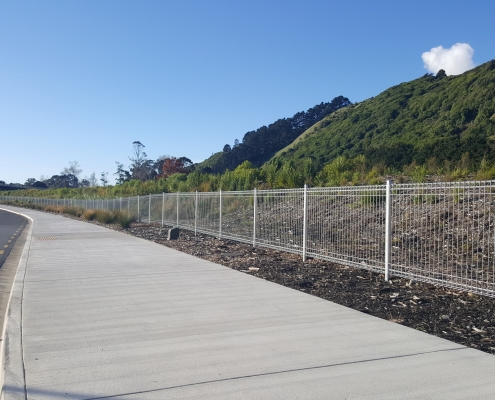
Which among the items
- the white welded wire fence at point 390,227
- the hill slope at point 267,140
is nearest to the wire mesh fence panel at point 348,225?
the white welded wire fence at point 390,227

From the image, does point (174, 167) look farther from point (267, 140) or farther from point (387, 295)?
point (387, 295)

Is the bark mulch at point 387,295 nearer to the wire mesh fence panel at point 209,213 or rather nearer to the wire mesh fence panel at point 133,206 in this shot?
the wire mesh fence panel at point 209,213

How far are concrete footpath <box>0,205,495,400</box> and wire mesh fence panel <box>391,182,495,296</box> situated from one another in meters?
2.11

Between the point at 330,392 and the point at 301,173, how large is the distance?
19021 millimetres

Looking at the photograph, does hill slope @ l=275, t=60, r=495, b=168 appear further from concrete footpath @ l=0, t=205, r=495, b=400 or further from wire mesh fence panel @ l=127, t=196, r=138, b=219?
concrete footpath @ l=0, t=205, r=495, b=400

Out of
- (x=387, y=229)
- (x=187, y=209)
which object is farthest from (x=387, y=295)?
(x=187, y=209)

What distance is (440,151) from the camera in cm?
2564

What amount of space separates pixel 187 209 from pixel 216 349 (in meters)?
16.3

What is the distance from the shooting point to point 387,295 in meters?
8.66

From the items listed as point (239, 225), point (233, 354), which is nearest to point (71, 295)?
point (233, 354)

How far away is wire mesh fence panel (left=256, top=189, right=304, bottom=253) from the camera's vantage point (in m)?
12.9

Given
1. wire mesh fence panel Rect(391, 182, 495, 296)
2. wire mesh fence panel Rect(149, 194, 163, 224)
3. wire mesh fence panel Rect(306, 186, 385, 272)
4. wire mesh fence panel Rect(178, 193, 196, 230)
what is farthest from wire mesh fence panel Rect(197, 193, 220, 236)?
wire mesh fence panel Rect(391, 182, 495, 296)

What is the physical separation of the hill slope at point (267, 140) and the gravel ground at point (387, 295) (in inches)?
2560

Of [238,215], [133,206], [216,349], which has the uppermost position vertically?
[238,215]
